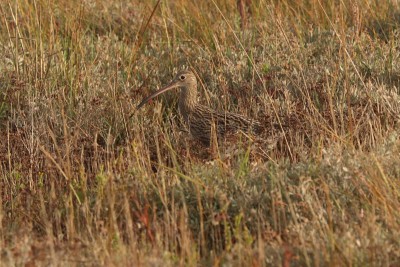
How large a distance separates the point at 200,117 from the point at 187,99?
0.32m

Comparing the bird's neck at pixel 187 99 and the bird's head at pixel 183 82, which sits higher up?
the bird's head at pixel 183 82

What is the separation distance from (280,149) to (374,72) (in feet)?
4.97

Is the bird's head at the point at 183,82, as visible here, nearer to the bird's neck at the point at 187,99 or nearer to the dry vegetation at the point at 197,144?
the bird's neck at the point at 187,99

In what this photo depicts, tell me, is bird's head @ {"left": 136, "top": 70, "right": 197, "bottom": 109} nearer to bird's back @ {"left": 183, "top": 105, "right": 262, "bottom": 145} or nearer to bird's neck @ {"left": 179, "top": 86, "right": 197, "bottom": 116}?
bird's neck @ {"left": 179, "top": 86, "right": 197, "bottom": 116}

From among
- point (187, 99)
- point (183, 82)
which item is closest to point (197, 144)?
point (187, 99)

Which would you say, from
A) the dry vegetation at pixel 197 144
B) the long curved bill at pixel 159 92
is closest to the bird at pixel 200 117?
the long curved bill at pixel 159 92

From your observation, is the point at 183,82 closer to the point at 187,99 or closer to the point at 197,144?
the point at 187,99

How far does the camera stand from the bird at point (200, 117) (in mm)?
7000

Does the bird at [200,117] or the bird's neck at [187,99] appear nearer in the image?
the bird at [200,117]

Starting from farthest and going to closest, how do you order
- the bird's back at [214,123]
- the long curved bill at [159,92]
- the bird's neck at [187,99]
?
the bird's neck at [187,99] < the long curved bill at [159,92] < the bird's back at [214,123]

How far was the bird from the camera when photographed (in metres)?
7.00

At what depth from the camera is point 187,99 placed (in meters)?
7.70

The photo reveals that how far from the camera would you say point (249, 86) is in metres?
7.86

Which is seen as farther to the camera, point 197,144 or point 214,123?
point 197,144
